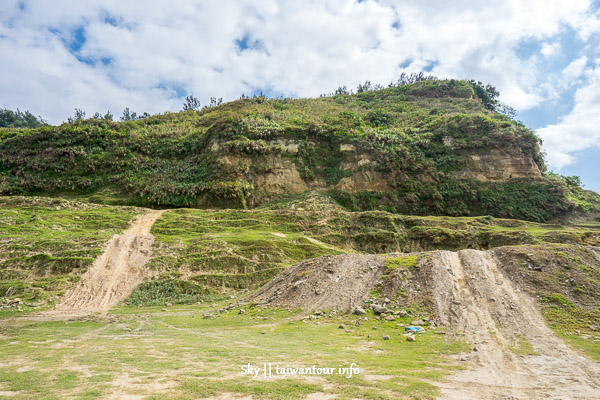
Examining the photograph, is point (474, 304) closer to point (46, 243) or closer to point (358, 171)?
point (46, 243)

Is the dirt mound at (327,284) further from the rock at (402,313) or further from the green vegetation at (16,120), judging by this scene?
the green vegetation at (16,120)

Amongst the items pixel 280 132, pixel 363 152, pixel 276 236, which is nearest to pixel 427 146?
pixel 363 152

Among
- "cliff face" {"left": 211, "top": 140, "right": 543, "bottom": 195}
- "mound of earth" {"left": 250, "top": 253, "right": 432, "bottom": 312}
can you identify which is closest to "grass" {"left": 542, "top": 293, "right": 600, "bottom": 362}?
"mound of earth" {"left": 250, "top": 253, "right": 432, "bottom": 312}

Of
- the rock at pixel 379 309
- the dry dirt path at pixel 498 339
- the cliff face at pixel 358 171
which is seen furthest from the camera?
the cliff face at pixel 358 171

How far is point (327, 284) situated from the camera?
2030 cm

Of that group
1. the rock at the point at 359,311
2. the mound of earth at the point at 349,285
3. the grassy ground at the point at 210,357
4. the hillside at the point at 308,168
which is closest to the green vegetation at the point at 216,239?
the mound of earth at the point at 349,285

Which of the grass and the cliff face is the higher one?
the cliff face

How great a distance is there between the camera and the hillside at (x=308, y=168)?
172ft

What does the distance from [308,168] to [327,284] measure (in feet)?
127

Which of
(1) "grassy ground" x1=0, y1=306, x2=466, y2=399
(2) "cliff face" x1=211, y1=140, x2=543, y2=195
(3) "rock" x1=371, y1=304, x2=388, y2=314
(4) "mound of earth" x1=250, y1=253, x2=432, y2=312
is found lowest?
(1) "grassy ground" x1=0, y1=306, x2=466, y2=399

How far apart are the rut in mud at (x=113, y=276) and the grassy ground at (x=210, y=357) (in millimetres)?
6182

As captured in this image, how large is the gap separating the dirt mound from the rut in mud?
476 inches

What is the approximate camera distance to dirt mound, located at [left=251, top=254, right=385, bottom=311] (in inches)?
738

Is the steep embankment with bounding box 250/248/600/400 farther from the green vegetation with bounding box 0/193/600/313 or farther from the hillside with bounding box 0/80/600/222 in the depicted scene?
the hillside with bounding box 0/80/600/222
